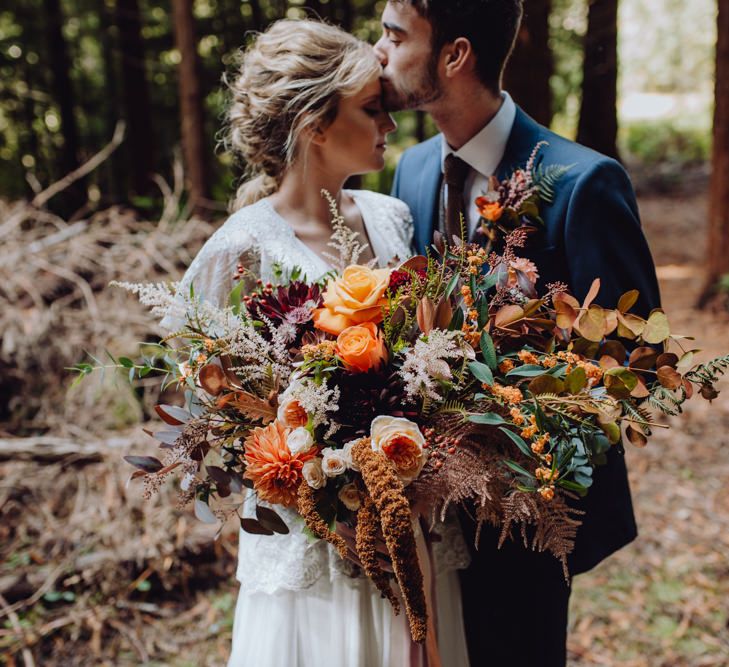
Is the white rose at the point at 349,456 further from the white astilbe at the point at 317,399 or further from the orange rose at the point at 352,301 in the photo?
the orange rose at the point at 352,301

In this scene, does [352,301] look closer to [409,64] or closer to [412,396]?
[412,396]

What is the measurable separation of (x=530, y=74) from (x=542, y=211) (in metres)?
3.41

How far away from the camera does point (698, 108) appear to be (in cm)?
1944

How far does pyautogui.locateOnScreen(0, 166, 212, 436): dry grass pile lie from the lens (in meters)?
4.20

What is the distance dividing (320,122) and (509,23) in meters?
0.79

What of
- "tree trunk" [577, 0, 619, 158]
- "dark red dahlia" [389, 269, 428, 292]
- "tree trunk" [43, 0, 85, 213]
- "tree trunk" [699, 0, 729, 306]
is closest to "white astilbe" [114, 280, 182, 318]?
"dark red dahlia" [389, 269, 428, 292]

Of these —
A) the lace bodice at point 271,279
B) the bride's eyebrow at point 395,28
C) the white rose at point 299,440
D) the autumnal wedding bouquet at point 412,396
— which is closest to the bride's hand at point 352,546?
the autumnal wedding bouquet at point 412,396

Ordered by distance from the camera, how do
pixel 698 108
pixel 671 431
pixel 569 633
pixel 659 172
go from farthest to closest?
1. pixel 698 108
2. pixel 659 172
3. pixel 671 431
4. pixel 569 633

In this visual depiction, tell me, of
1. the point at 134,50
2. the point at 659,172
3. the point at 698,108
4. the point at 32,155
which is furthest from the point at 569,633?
the point at 698,108

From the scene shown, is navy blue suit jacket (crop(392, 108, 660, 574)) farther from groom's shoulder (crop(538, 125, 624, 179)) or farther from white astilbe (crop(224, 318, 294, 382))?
white astilbe (crop(224, 318, 294, 382))

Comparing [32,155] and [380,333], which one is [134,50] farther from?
[380,333]

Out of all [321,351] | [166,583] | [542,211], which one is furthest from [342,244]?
[166,583]

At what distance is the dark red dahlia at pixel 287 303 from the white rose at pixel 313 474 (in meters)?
0.31

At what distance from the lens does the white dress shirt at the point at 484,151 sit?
7.45ft
